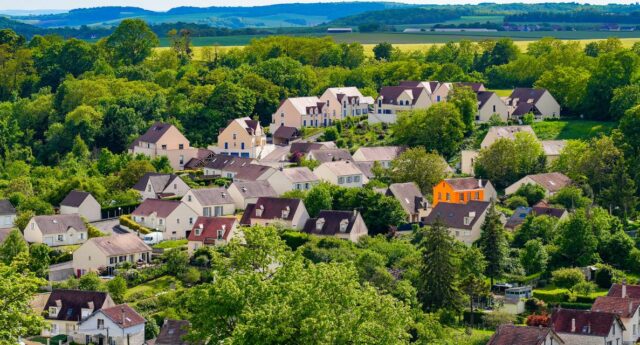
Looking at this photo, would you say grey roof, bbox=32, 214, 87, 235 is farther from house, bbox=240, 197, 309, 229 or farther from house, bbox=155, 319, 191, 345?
house, bbox=155, 319, 191, 345

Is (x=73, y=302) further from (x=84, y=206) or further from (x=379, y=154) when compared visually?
(x=379, y=154)

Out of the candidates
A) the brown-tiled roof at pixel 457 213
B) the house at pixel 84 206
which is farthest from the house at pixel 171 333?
the house at pixel 84 206

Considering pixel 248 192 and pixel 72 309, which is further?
pixel 248 192

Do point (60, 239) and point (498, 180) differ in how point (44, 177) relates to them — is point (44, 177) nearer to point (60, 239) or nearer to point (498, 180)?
point (60, 239)

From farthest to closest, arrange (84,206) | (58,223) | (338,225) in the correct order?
(84,206)
(58,223)
(338,225)

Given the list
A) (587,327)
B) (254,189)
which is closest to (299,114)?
(254,189)

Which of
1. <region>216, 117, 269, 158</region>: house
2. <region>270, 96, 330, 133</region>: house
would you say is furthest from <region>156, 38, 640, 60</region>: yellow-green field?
<region>216, 117, 269, 158</region>: house

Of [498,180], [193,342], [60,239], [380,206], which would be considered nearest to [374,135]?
[498,180]

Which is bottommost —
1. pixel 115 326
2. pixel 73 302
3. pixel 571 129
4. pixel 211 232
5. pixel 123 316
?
pixel 115 326
